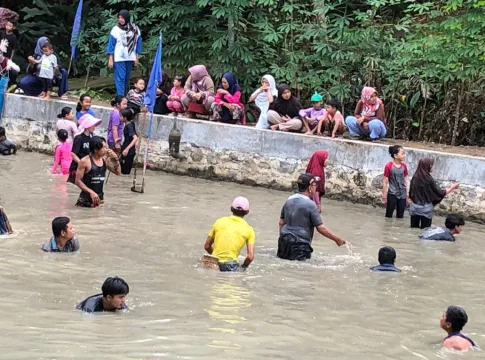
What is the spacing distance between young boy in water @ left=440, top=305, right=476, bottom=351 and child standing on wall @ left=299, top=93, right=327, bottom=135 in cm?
957

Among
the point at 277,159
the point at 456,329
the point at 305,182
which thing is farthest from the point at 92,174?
the point at 456,329

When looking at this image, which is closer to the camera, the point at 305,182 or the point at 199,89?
the point at 305,182

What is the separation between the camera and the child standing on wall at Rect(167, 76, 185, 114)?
19172 millimetres

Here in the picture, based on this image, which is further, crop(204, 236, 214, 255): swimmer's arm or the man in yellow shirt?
crop(204, 236, 214, 255): swimmer's arm

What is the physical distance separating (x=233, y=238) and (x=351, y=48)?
31.9ft

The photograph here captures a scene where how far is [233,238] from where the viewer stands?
10609mm

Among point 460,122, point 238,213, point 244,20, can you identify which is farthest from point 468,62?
point 238,213

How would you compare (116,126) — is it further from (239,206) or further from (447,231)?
(239,206)

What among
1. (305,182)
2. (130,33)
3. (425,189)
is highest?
(130,33)

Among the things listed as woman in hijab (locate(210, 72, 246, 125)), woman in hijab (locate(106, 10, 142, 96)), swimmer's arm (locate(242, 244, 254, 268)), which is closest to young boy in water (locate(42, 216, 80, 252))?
swimmer's arm (locate(242, 244, 254, 268))

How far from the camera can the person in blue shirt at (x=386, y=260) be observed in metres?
11.3

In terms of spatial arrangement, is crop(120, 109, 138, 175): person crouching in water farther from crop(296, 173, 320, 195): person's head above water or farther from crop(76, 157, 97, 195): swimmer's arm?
crop(296, 173, 320, 195): person's head above water

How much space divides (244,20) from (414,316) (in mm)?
12090

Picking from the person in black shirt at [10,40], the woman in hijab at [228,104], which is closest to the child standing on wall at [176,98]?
the woman in hijab at [228,104]
